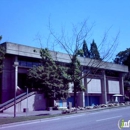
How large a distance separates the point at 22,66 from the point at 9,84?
3.40m

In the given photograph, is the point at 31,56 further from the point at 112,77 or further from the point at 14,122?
the point at 112,77

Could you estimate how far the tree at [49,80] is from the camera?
29486mm

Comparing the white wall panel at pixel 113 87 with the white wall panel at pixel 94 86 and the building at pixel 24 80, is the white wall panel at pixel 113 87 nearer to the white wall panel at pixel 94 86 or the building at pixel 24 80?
the building at pixel 24 80

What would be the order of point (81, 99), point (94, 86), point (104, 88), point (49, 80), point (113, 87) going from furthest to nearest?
point (113, 87)
point (104, 88)
point (94, 86)
point (81, 99)
point (49, 80)

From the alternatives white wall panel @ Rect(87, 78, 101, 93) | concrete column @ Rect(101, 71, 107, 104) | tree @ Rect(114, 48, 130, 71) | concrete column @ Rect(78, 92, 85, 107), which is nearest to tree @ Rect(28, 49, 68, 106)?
concrete column @ Rect(78, 92, 85, 107)

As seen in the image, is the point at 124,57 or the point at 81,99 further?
the point at 124,57

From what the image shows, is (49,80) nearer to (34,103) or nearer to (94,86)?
(34,103)

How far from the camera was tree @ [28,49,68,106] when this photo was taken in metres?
29.5

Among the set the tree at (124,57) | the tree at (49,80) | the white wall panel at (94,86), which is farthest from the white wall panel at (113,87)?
the tree at (124,57)

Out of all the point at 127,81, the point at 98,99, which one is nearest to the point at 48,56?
the point at 98,99

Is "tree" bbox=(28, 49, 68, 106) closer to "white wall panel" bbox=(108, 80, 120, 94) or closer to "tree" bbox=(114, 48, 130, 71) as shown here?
"white wall panel" bbox=(108, 80, 120, 94)

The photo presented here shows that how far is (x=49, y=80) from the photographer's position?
29.8 m

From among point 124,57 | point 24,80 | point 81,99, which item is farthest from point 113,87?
point 124,57

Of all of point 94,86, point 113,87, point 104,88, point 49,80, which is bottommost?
point 104,88
